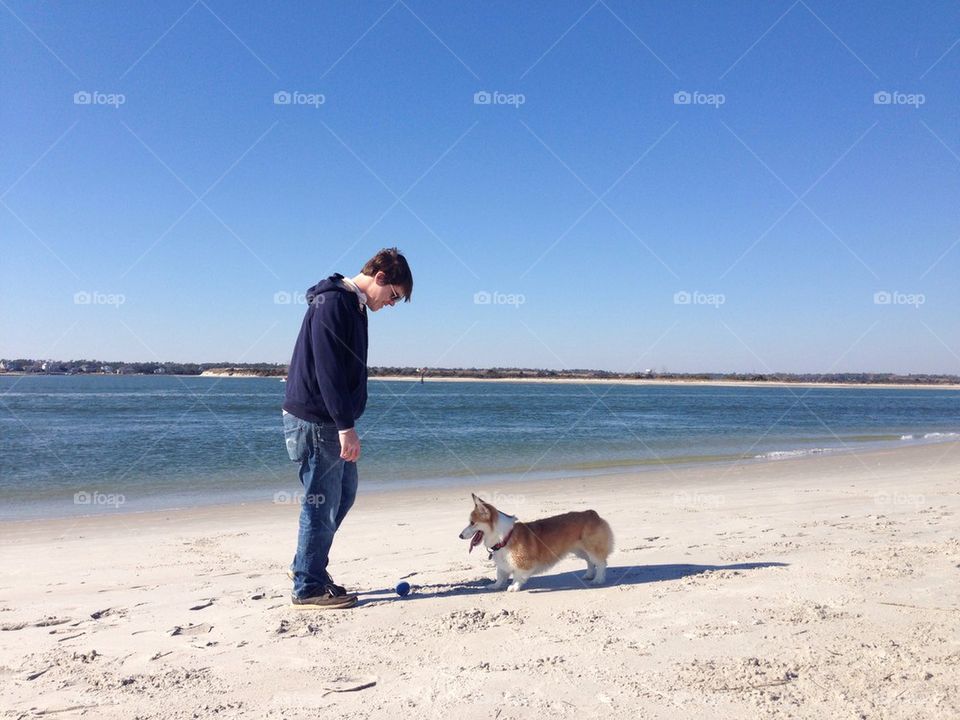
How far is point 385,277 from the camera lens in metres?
4.08

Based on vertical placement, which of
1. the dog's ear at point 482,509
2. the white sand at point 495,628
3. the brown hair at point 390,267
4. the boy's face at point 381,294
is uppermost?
the brown hair at point 390,267

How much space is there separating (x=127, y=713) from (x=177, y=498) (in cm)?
821

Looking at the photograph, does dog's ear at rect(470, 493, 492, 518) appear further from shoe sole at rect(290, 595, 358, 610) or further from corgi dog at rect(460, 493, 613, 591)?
shoe sole at rect(290, 595, 358, 610)

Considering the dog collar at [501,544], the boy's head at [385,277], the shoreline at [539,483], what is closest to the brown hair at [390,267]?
the boy's head at [385,277]

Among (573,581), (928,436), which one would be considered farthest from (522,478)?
(928,436)

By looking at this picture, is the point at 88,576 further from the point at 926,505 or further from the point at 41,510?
the point at 926,505

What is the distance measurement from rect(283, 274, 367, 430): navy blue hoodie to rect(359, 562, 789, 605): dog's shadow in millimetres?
1266

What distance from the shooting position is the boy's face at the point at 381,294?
161 inches

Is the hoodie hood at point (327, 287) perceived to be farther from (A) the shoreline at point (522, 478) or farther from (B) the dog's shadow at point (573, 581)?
(A) the shoreline at point (522, 478)

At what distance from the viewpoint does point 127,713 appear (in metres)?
2.76

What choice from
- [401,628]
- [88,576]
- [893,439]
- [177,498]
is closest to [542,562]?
[401,628]

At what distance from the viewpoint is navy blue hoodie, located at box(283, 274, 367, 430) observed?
390 centimetres

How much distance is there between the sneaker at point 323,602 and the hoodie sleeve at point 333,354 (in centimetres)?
106

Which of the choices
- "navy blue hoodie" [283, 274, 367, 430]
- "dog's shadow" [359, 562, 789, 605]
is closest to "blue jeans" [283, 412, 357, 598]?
"navy blue hoodie" [283, 274, 367, 430]
